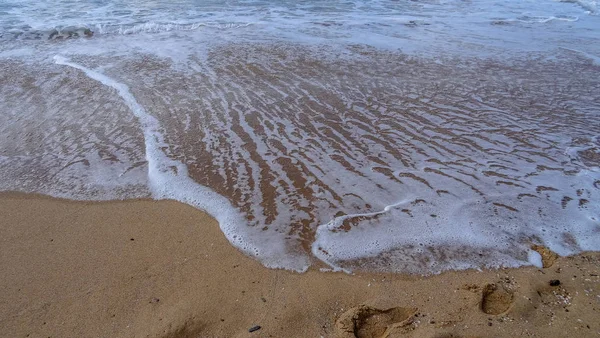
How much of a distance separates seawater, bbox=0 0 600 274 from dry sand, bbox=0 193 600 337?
0.20 meters

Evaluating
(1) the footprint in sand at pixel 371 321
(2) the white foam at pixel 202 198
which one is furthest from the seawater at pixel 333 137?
(1) the footprint in sand at pixel 371 321

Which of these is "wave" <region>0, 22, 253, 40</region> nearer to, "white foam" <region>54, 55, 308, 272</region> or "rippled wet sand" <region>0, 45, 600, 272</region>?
"rippled wet sand" <region>0, 45, 600, 272</region>

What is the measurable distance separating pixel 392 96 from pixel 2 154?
4927 millimetres

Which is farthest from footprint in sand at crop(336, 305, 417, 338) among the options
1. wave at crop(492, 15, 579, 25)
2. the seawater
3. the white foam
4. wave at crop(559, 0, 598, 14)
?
wave at crop(559, 0, 598, 14)

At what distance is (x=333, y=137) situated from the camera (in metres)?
4.79

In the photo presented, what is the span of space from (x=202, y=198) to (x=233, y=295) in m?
1.26

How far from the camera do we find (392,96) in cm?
599

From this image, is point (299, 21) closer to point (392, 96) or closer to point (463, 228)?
point (392, 96)

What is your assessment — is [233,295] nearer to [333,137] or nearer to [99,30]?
[333,137]

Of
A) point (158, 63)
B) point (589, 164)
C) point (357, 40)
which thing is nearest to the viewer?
point (589, 164)

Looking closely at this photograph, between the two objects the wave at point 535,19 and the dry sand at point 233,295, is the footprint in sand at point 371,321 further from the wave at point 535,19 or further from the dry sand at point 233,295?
the wave at point 535,19

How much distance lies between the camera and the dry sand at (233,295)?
248cm

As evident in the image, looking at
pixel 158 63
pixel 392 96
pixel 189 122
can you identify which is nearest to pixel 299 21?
pixel 158 63

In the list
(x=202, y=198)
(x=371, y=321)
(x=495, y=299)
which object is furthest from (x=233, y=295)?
(x=495, y=299)
